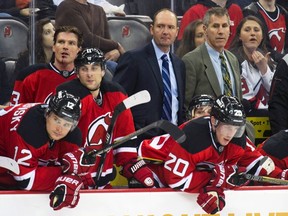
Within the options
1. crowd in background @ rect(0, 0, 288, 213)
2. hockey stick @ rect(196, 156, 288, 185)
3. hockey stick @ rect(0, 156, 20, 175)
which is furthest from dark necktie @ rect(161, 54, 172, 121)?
hockey stick @ rect(0, 156, 20, 175)

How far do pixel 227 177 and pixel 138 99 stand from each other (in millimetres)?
651

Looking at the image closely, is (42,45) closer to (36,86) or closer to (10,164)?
(36,86)

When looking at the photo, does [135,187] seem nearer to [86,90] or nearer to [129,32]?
[86,90]

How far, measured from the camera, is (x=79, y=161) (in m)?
5.15

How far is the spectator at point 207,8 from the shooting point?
701cm

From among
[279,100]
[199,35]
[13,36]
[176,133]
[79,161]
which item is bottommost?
[279,100]

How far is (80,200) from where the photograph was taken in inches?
198

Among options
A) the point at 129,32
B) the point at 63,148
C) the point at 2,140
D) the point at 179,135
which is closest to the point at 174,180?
the point at 179,135

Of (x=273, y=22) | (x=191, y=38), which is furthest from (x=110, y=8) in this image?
(x=273, y=22)

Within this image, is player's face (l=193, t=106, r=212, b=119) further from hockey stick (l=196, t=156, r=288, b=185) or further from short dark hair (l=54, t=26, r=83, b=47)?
short dark hair (l=54, t=26, r=83, b=47)

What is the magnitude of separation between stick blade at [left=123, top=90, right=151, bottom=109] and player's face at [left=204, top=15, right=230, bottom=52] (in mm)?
1378

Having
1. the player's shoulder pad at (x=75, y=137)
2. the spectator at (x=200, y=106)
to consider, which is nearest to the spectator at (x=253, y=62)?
the spectator at (x=200, y=106)

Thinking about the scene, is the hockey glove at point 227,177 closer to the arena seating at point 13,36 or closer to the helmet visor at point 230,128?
the helmet visor at point 230,128

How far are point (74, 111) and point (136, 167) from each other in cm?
60
